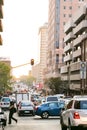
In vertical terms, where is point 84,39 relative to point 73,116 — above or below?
above

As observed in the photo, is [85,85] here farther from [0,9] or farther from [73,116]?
[73,116]

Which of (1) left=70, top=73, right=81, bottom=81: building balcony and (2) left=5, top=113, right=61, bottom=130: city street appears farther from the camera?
(1) left=70, top=73, right=81, bottom=81: building balcony

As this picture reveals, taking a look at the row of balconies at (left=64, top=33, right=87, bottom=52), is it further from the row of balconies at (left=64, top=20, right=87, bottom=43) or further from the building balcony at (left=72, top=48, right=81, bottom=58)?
the building balcony at (left=72, top=48, right=81, bottom=58)

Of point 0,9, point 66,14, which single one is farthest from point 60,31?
point 0,9

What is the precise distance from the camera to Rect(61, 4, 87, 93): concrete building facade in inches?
3925

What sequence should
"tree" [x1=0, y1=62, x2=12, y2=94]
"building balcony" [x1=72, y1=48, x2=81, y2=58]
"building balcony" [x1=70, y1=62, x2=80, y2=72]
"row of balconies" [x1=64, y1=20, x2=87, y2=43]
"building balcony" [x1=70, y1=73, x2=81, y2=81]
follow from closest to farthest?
1. "row of balconies" [x1=64, y1=20, x2=87, y2=43]
2. "building balcony" [x1=70, y1=62, x2=80, y2=72]
3. "building balcony" [x1=70, y1=73, x2=81, y2=81]
4. "building balcony" [x1=72, y1=48, x2=81, y2=58]
5. "tree" [x1=0, y1=62, x2=12, y2=94]

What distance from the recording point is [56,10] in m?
171

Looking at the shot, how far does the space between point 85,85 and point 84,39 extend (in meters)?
9.57

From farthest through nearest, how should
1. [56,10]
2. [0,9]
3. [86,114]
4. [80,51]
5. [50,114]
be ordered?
[56,10]
[80,51]
[0,9]
[50,114]
[86,114]

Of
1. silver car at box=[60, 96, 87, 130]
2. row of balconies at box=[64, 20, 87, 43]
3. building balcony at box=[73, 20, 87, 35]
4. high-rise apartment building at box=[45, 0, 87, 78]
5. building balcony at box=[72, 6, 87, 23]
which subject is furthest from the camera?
high-rise apartment building at box=[45, 0, 87, 78]

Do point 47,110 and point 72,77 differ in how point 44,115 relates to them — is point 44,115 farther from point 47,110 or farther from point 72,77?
point 72,77

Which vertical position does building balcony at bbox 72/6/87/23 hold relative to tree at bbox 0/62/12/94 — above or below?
above

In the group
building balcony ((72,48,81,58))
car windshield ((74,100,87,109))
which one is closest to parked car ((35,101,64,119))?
car windshield ((74,100,87,109))

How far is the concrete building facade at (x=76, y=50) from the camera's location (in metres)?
99.7
